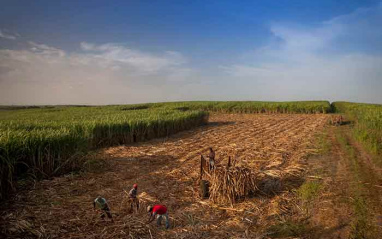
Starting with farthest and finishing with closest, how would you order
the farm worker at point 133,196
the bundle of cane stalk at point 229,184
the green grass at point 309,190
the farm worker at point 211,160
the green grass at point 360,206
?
the farm worker at point 211,160 → the green grass at point 309,190 → the bundle of cane stalk at point 229,184 → the farm worker at point 133,196 → the green grass at point 360,206

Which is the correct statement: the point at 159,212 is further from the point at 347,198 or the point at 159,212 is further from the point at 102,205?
the point at 347,198

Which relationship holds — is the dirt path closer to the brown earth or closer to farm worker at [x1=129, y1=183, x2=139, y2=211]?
the brown earth

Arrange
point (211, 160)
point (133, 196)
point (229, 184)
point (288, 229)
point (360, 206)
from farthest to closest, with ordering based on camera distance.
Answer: point (211, 160) → point (229, 184) → point (360, 206) → point (133, 196) → point (288, 229)

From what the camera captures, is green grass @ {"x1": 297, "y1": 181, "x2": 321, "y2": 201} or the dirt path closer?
the dirt path

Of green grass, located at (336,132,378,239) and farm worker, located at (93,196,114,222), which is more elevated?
farm worker, located at (93,196,114,222)

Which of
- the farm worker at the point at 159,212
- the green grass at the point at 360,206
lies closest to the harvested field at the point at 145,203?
the farm worker at the point at 159,212

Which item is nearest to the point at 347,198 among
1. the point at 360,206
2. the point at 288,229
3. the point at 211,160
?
the point at 360,206

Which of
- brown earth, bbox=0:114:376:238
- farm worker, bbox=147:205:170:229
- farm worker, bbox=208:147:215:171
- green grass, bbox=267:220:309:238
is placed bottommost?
green grass, bbox=267:220:309:238

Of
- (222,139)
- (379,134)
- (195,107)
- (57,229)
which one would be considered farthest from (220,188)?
(195,107)

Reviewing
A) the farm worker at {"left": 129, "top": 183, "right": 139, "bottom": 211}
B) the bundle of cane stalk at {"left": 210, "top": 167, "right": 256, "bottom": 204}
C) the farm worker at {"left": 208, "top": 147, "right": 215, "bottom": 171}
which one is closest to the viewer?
the farm worker at {"left": 129, "top": 183, "right": 139, "bottom": 211}

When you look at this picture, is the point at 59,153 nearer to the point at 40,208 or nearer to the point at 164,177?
the point at 40,208

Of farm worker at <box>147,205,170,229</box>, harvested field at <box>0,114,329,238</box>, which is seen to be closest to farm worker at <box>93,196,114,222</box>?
harvested field at <box>0,114,329,238</box>

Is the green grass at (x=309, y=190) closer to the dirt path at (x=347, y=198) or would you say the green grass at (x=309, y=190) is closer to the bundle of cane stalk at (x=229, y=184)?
the dirt path at (x=347, y=198)

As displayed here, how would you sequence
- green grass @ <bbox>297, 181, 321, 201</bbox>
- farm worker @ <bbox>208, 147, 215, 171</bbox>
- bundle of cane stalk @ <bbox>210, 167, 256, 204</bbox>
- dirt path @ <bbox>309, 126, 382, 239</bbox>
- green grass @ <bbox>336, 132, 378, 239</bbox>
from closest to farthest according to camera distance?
green grass @ <bbox>336, 132, 378, 239</bbox> < dirt path @ <bbox>309, 126, 382, 239</bbox> < bundle of cane stalk @ <bbox>210, 167, 256, 204</bbox> < green grass @ <bbox>297, 181, 321, 201</bbox> < farm worker @ <bbox>208, 147, 215, 171</bbox>
